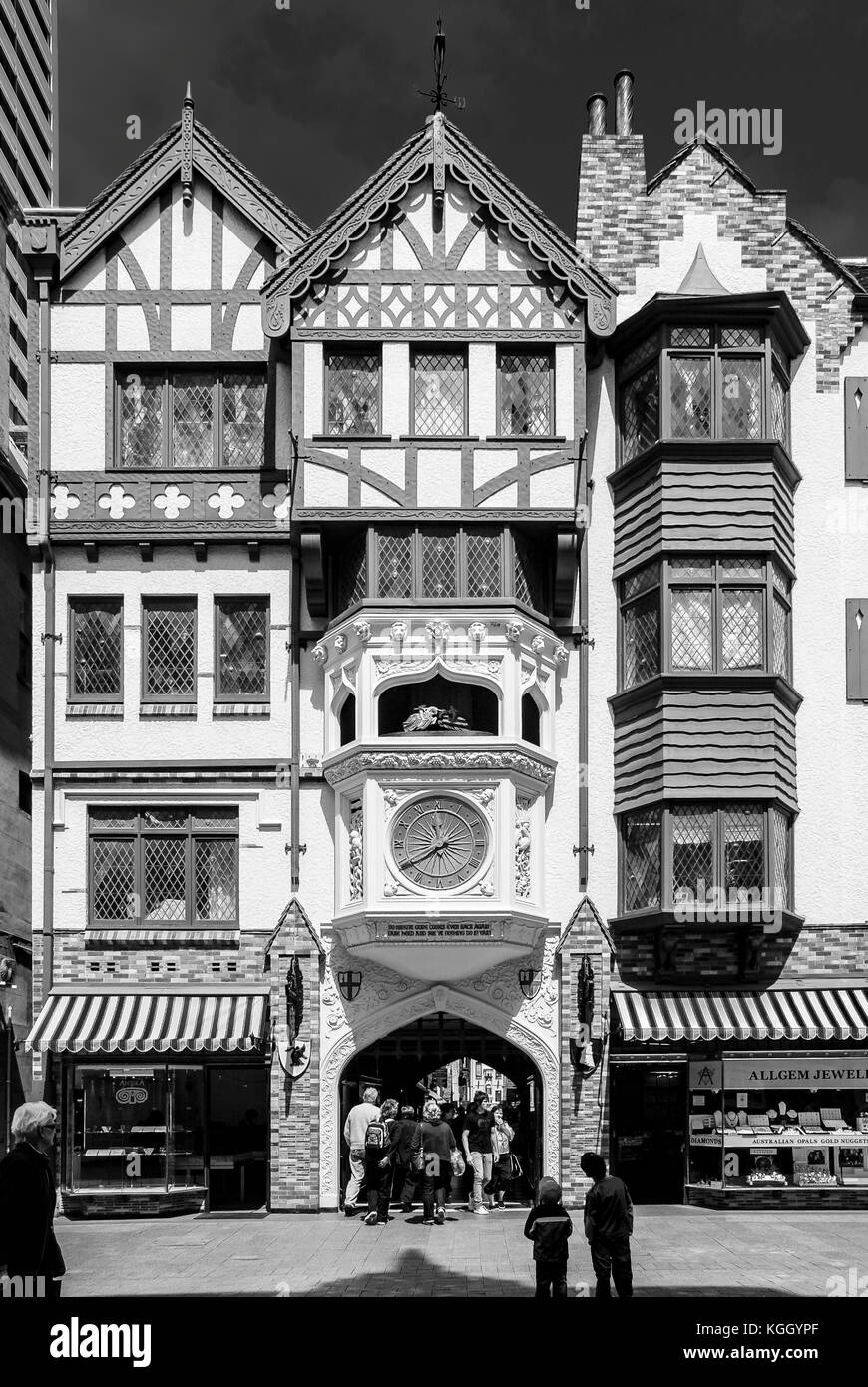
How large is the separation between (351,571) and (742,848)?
7684 mm

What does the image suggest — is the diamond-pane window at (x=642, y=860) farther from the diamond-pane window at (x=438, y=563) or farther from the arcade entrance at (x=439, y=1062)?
the diamond-pane window at (x=438, y=563)

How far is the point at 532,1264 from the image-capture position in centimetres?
1942

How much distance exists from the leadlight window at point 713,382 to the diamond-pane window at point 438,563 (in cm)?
387

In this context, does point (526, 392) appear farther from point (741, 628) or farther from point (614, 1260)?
point (614, 1260)

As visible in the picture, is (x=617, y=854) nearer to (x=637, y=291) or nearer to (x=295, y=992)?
(x=295, y=992)

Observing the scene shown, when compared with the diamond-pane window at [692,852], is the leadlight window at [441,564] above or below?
above

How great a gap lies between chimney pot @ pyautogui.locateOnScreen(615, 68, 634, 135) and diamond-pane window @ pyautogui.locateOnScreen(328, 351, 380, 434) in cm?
668

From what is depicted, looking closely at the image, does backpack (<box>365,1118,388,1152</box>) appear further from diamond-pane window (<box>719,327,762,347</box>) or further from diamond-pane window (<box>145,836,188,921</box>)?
diamond-pane window (<box>719,327,762,347</box>)

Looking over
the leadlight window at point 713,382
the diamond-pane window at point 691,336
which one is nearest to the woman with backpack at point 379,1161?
the leadlight window at point 713,382

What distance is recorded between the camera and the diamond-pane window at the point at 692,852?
83.5 ft

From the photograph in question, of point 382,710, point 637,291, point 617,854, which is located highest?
point 637,291
